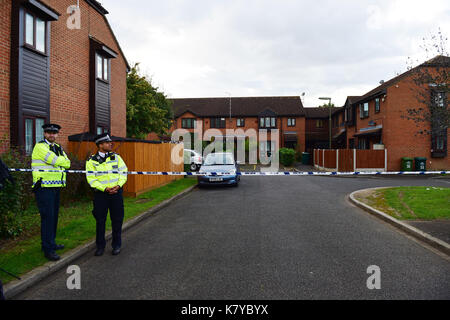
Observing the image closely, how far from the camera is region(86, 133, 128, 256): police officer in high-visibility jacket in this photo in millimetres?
5227

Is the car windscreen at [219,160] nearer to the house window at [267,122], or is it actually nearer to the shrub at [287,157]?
the shrub at [287,157]

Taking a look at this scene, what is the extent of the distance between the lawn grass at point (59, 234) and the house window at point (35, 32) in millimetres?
5248

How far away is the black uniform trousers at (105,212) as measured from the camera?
5320 millimetres

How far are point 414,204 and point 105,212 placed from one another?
829cm

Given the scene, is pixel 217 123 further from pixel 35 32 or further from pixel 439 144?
pixel 35 32

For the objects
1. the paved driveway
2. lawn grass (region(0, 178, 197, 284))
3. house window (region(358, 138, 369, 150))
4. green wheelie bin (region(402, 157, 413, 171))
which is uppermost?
house window (region(358, 138, 369, 150))

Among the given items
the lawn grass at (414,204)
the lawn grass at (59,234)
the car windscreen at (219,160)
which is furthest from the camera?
the car windscreen at (219,160)

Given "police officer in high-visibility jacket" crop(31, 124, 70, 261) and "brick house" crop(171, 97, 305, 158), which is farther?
"brick house" crop(171, 97, 305, 158)

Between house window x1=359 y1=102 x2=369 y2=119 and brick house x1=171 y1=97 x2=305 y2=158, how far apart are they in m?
14.5

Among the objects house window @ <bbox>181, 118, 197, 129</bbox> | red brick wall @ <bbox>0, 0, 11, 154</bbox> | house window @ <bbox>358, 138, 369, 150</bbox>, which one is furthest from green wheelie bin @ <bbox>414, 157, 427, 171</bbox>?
house window @ <bbox>181, 118, 197, 129</bbox>

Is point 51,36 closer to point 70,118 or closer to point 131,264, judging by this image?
point 70,118

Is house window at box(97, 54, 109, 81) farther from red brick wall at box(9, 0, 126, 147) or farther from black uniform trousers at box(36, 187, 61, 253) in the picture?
black uniform trousers at box(36, 187, 61, 253)

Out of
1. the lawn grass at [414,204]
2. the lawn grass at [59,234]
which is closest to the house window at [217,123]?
the lawn grass at [414,204]
